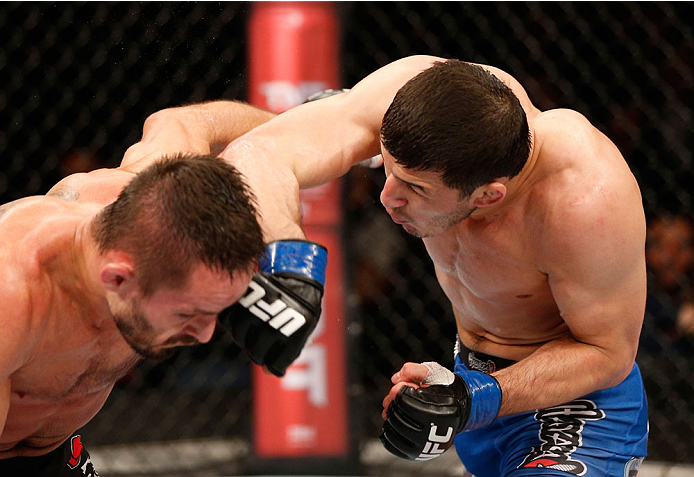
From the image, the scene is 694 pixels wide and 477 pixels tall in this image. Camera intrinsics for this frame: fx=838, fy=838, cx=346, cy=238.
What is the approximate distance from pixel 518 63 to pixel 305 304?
240 centimetres

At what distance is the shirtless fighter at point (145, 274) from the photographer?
39.4 inches

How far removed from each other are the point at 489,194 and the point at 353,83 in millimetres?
1793

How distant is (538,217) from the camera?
1410 mm

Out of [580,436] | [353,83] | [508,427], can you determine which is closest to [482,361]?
[508,427]

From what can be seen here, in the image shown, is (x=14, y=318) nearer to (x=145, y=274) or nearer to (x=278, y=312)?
(x=145, y=274)

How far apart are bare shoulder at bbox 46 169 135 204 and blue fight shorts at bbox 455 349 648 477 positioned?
0.81 metres

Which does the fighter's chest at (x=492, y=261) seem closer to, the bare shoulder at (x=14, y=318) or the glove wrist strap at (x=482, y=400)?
the glove wrist strap at (x=482, y=400)

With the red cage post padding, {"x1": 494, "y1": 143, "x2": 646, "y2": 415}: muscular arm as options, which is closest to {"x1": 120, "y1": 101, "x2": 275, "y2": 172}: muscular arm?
{"x1": 494, "y1": 143, "x2": 646, "y2": 415}: muscular arm

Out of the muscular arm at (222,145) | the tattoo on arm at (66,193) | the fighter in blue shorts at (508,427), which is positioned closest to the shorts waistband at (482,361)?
the fighter in blue shorts at (508,427)

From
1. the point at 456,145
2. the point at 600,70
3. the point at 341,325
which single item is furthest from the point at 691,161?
the point at 456,145

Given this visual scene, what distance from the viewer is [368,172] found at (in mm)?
3021

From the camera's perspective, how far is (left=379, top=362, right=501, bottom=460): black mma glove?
4.23 ft

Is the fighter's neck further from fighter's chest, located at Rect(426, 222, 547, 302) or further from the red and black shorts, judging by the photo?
fighter's chest, located at Rect(426, 222, 547, 302)

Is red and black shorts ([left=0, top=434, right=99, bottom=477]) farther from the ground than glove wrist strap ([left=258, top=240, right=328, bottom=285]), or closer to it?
closer to it
